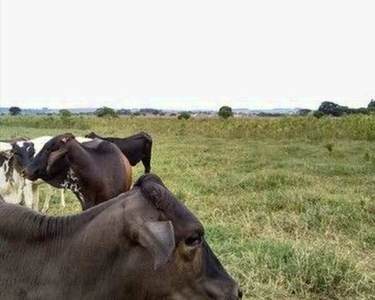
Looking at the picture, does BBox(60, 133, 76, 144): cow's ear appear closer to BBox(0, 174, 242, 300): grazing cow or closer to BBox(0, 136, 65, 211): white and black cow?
BBox(0, 136, 65, 211): white and black cow

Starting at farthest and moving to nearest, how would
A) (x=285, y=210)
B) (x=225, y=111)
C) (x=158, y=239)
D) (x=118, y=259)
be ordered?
(x=225, y=111) < (x=285, y=210) < (x=118, y=259) < (x=158, y=239)

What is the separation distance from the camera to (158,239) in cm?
286

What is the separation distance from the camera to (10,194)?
10227mm

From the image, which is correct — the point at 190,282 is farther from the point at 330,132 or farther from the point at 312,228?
the point at 330,132

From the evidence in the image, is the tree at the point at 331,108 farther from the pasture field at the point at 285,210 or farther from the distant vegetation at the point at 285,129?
the pasture field at the point at 285,210

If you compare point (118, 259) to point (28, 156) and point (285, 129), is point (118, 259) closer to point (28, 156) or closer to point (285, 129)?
point (28, 156)

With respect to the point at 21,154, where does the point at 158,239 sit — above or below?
above

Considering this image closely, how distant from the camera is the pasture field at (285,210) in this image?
20.1 feet

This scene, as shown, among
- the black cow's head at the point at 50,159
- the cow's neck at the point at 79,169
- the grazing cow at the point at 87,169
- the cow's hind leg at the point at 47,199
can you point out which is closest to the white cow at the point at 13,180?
the cow's hind leg at the point at 47,199

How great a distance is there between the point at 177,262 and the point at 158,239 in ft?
1.11

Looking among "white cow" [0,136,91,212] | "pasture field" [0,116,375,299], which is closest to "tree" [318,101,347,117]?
"pasture field" [0,116,375,299]

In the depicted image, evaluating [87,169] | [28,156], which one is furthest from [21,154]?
[87,169]

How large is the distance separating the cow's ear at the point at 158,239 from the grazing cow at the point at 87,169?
4.23 meters

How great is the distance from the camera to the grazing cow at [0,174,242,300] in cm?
311
